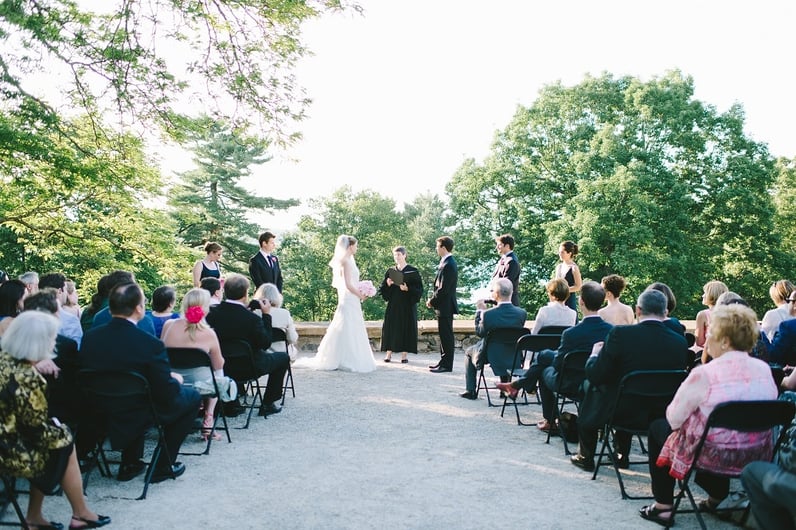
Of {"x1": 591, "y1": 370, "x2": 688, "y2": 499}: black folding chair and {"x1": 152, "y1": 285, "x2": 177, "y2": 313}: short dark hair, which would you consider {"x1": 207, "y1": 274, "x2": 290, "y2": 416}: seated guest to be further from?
{"x1": 591, "y1": 370, "x2": 688, "y2": 499}: black folding chair

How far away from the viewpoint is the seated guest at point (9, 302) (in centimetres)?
427

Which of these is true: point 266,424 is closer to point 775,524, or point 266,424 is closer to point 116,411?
point 116,411

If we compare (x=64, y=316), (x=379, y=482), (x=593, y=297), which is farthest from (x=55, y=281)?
(x=593, y=297)

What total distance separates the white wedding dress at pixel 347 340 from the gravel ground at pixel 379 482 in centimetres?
270

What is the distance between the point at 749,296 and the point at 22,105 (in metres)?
25.7

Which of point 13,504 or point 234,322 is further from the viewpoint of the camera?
point 234,322

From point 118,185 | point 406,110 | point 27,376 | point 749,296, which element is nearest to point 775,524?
point 27,376

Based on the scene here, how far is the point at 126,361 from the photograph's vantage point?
3984mm

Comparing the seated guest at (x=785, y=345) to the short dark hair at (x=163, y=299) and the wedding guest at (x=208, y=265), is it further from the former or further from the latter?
the wedding guest at (x=208, y=265)

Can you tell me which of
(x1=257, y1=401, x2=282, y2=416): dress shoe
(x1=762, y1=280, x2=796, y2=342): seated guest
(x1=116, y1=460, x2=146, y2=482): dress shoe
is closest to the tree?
(x1=257, y1=401, x2=282, y2=416): dress shoe

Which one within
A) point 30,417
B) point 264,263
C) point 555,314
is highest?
point 264,263

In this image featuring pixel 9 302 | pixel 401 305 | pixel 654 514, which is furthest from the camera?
pixel 401 305

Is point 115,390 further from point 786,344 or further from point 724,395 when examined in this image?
point 786,344

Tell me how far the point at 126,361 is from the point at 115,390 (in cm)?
18
